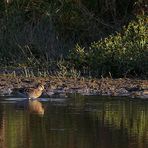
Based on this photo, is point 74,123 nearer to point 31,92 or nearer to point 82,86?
point 31,92

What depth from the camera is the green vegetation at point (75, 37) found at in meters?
19.3

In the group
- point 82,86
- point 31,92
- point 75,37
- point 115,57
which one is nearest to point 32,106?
point 31,92

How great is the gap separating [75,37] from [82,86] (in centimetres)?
660

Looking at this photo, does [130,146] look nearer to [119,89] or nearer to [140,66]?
[119,89]

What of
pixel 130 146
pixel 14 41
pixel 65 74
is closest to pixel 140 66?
pixel 65 74

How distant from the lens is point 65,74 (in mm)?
18750

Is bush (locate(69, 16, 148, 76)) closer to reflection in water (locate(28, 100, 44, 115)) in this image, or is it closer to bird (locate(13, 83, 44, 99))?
bird (locate(13, 83, 44, 99))

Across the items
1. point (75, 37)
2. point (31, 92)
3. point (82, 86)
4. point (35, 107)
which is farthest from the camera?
point (75, 37)

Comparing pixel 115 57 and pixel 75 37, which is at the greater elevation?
pixel 75 37

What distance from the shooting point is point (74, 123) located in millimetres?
11648

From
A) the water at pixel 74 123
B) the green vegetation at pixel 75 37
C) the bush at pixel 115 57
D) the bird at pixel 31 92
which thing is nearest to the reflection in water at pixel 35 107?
the water at pixel 74 123

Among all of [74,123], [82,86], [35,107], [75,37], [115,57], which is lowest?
[74,123]

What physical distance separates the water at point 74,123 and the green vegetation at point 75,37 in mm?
4387

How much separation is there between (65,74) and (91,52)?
1346mm
